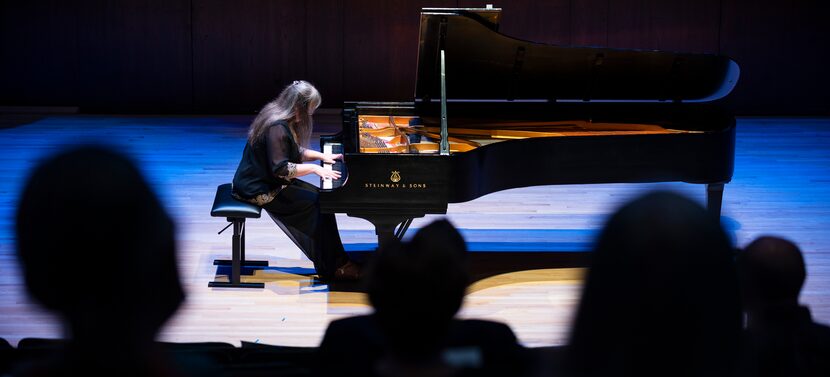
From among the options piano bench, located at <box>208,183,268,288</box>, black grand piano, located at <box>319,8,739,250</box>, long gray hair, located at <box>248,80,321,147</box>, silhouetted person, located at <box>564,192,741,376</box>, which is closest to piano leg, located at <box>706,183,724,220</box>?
black grand piano, located at <box>319,8,739,250</box>

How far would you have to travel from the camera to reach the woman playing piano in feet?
16.1

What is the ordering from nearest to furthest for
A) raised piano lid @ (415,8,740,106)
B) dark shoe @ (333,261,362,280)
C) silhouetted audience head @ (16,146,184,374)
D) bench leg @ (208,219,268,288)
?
1. silhouetted audience head @ (16,146,184,374)
2. bench leg @ (208,219,268,288)
3. dark shoe @ (333,261,362,280)
4. raised piano lid @ (415,8,740,106)

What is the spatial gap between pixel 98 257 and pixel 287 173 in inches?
148

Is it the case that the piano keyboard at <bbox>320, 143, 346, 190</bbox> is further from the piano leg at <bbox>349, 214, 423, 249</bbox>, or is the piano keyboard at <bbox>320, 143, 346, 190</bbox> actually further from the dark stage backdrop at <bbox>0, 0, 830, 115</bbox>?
the dark stage backdrop at <bbox>0, 0, 830, 115</bbox>

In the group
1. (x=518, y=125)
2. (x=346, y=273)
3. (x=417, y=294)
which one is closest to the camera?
(x=417, y=294)

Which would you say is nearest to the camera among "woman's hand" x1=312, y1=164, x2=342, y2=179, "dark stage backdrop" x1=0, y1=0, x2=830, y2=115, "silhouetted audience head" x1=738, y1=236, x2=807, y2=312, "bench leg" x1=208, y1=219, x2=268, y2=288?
"silhouetted audience head" x1=738, y1=236, x2=807, y2=312

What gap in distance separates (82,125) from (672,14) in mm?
7467

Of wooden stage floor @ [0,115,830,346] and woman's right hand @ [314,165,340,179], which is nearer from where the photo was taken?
wooden stage floor @ [0,115,830,346]

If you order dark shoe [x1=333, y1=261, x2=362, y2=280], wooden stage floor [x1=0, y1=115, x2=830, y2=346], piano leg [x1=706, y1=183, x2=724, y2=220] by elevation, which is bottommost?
wooden stage floor [x1=0, y1=115, x2=830, y2=346]

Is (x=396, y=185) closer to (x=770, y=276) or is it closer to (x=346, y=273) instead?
(x=346, y=273)

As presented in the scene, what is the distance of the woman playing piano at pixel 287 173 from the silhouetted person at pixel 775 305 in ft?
10.8

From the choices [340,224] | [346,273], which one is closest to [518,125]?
[340,224]

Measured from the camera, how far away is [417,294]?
4.66 feet

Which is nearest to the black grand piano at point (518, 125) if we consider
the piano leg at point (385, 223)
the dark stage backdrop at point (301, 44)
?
the piano leg at point (385, 223)
